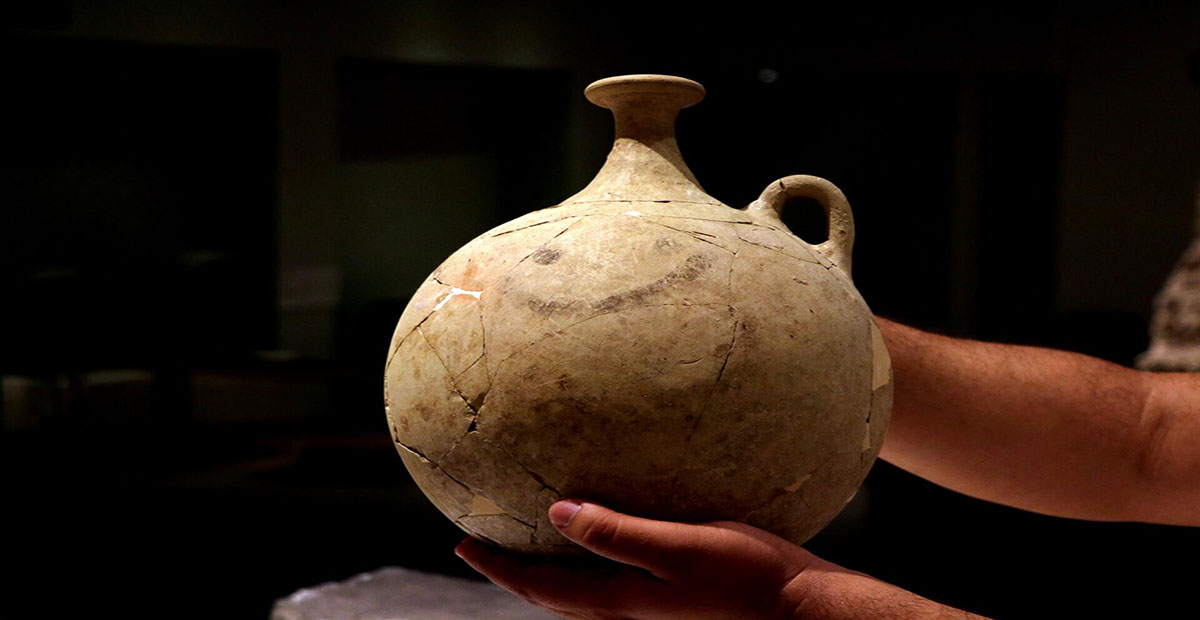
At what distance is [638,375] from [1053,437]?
1029 millimetres

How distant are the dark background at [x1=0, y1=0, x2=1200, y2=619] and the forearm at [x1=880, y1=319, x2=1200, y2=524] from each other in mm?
1545

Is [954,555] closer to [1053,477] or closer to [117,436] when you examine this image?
[1053,477]

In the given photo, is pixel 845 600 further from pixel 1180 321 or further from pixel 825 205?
pixel 1180 321

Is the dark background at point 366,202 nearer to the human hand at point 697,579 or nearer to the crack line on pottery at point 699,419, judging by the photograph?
the human hand at point 697,579

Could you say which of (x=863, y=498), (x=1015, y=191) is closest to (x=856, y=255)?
(x=1015, y=191)

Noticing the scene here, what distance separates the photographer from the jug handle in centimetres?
151

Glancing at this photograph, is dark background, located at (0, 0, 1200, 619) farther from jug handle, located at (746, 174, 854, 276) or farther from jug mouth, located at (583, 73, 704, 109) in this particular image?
jug mouth, located at (583, 73, 704, 109)

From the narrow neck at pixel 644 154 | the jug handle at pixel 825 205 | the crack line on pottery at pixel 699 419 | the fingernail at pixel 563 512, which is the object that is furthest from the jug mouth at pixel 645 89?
the fingernail at pixel 563 512

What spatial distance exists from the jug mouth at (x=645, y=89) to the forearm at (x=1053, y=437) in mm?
606

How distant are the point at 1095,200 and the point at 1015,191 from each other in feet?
1.25

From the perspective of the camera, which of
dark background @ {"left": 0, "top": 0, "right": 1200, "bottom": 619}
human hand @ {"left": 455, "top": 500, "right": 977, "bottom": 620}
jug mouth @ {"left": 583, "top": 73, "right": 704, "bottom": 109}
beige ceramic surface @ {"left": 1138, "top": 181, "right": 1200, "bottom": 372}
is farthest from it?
beige ceramic surface @ {"left": 1138, "top": 181, "right": 1200, "bottom": 372}

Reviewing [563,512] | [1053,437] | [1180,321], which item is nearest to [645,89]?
[563,512]

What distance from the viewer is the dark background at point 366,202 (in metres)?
3.56

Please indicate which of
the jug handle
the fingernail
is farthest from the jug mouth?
the fingernail
